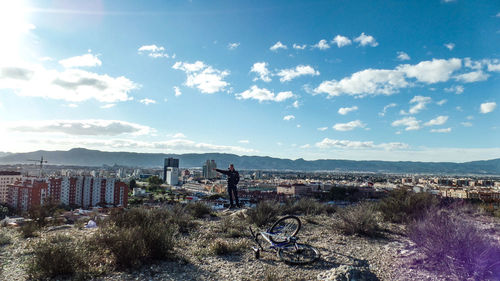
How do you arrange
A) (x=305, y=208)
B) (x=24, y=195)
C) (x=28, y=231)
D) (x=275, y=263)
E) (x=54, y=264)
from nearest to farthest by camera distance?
(x=54, y=264), (x=275, y=263), (x=28, y=231), (x=305, y=208), (x=24, y=195)

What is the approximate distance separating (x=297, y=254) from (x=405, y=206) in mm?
7005

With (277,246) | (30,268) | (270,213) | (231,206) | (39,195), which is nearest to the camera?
(30,268)

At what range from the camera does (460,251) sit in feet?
17.0

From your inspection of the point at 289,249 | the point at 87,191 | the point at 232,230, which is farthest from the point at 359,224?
the point at 87,191

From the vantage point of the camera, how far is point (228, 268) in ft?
18.3

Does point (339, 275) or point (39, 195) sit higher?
point (339, 275)

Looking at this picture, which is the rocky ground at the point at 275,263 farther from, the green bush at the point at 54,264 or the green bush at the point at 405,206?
the green bush at the point at 405,206

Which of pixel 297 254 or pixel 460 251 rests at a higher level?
pixel 460 251

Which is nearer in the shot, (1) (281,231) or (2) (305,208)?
(1) (281,231)

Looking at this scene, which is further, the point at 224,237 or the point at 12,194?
the point at 12,194

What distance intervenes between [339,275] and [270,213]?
5831mm

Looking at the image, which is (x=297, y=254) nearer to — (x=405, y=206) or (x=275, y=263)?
(x=275, y=263)

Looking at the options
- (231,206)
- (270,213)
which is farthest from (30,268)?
(231,206)

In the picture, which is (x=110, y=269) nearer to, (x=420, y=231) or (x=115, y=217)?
(x=115, y=217)
